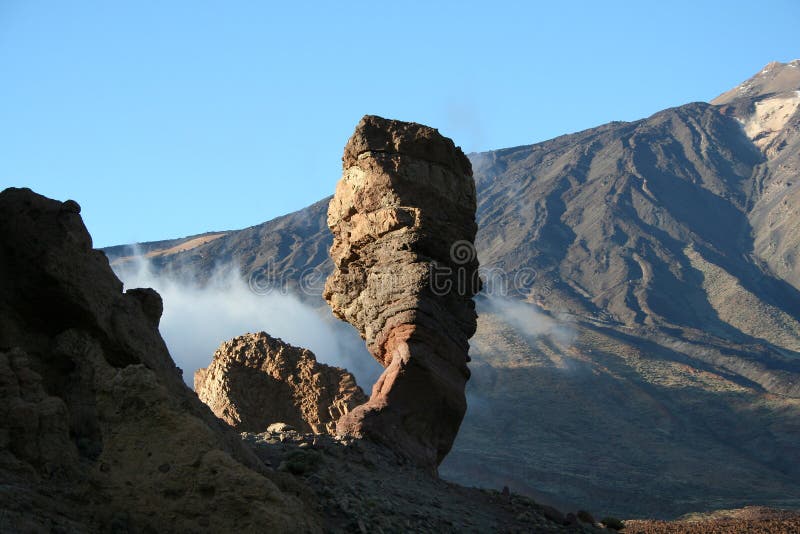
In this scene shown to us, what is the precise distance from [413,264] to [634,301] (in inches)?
3957

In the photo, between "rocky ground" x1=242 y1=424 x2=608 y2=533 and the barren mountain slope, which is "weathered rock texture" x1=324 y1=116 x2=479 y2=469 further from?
the barren mountain slope

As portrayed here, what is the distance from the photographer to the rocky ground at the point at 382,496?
501 inches

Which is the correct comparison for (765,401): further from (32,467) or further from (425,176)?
(32,467)

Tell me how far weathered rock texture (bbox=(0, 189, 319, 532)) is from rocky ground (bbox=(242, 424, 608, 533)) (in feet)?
3.74

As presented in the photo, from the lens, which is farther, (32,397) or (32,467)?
(32,397)

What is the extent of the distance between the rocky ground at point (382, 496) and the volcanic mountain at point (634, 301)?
34.6 meters

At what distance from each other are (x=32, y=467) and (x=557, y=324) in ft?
287

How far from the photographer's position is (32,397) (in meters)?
10.7

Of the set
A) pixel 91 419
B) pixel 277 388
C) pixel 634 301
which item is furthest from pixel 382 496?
pixel 634 301

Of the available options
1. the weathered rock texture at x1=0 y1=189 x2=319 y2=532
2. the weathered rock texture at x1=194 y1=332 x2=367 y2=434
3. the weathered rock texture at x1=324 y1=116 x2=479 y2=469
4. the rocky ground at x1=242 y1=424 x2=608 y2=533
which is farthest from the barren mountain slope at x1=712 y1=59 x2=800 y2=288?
the weathered rock texture at x1=0 y1=189 x2=319 y2=532

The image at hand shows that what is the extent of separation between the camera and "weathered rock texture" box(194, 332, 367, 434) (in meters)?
22.4

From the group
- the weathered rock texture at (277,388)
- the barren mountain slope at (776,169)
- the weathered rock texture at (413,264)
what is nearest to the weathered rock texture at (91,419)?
the weathered rock texture at (413,264)

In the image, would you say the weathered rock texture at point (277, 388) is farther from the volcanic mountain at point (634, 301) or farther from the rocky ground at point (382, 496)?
the volcanic mountain at point (634, 301)

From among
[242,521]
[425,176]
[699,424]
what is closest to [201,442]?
[242,521]
